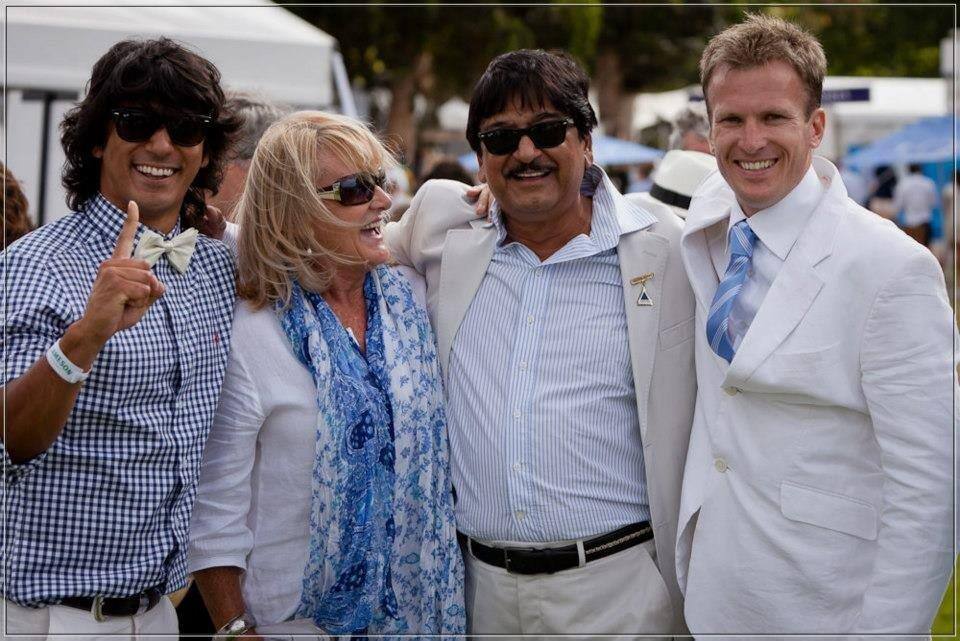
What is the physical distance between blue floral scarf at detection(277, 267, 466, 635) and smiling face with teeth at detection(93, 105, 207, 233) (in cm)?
48

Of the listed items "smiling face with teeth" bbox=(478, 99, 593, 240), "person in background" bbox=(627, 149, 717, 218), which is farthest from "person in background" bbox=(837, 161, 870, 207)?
"smiling face with teeth" bbox=(478, 99, 593, 240)

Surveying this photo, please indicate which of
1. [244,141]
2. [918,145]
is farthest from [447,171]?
[918,145]

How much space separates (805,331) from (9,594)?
6.96ft

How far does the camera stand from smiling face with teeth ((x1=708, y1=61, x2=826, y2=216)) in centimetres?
288

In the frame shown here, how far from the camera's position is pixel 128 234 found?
2607 millimetres

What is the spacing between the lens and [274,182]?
3143 millimetres

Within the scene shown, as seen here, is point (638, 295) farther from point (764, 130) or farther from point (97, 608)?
point (97, 608)

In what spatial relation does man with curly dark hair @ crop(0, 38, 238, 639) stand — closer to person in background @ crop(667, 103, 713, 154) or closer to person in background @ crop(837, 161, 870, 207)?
person in background @ crop(667, 103, 713, 154)

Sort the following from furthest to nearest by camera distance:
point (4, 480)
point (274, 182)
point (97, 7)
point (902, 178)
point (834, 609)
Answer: point (902, 178) < point (97, 7) < point (274, 182) < point (834, 609) < point (4, 480)

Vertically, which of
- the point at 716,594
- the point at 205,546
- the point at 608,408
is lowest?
the point at 205,546

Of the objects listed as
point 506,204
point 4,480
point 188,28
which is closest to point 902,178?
point 188,28

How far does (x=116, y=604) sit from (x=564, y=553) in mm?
1259

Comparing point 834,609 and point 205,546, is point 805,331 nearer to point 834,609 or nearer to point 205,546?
point 834,609

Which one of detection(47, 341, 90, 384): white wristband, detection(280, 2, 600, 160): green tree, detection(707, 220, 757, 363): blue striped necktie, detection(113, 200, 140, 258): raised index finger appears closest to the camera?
detection(47, 341, 90, 384): white wristband
